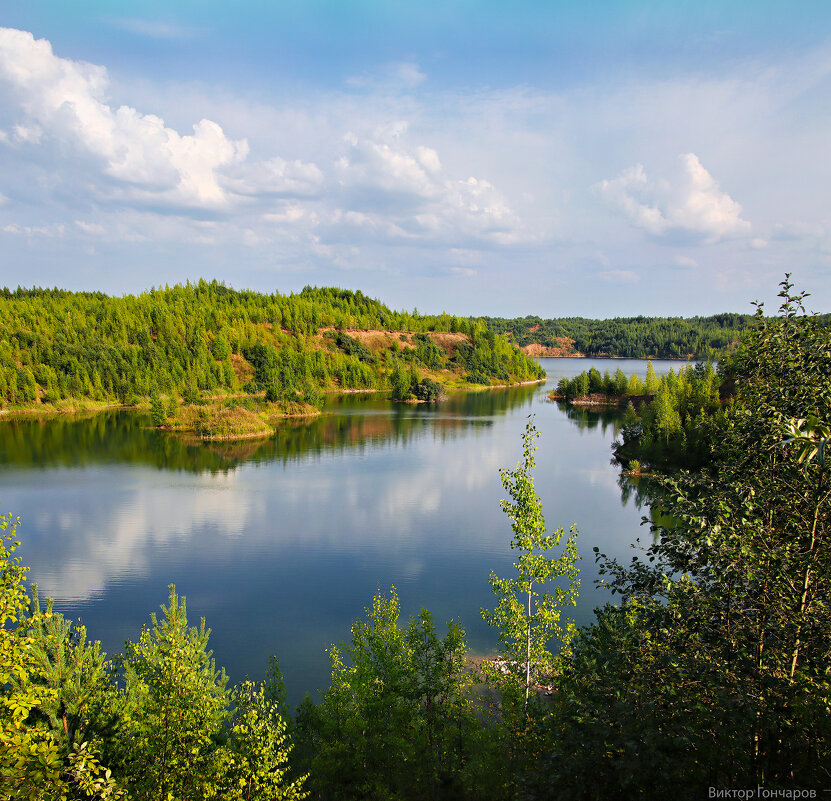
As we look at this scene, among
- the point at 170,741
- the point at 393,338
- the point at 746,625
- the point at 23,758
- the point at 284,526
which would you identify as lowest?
the point at 284,526

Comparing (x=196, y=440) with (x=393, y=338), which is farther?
(x=393, y=338)

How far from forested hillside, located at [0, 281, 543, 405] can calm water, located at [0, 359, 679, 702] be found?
27.7 m

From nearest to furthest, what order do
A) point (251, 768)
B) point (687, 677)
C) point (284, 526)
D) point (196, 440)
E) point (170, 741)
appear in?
1. point (687, 677)
2. point (251, 768)
3. point (170, 741)
4. point (284, 526)
5. point (196, 440)

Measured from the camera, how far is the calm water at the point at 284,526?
1930 centimetres

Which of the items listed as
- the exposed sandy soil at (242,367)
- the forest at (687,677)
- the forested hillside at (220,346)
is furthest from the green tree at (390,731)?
the exposed sandy soil at (242,367)

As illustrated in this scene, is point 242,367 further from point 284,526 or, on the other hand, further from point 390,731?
point 390,731

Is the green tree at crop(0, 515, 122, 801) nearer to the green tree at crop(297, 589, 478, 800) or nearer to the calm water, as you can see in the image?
the green tree at crop(297, 589, 478, 800)

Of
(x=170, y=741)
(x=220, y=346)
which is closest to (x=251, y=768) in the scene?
(x=170, y=741)

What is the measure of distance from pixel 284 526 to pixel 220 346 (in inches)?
3108

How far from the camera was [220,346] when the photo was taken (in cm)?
10119

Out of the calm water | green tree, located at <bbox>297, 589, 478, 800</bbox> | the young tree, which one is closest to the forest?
the young tree

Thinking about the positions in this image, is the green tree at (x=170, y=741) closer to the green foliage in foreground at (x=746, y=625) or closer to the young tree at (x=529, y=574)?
the green foliage in foreground at (x=746, y=625)

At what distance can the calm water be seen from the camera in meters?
19.3

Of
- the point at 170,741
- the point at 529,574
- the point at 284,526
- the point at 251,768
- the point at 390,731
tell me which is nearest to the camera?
the point at 251,768
